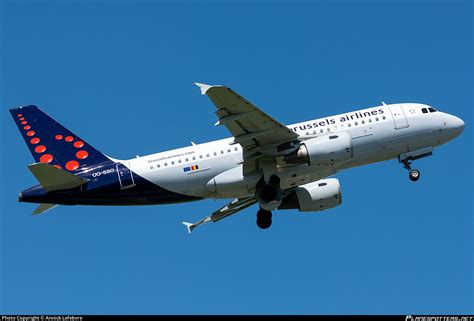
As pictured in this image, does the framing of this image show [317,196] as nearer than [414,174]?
No

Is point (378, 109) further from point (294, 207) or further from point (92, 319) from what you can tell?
point (92, 319)

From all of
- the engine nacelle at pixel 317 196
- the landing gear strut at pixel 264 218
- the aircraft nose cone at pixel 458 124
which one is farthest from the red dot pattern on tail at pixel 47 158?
the aircraft nose cone at pixel 458 124

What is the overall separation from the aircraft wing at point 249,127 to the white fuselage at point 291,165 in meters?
0.96

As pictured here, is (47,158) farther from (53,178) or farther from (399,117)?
(399,117)

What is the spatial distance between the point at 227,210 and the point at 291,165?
7.97 metres

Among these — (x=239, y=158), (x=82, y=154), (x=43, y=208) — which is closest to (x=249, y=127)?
(x=239, y=158)

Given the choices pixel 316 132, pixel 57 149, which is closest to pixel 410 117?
pixel 316 132

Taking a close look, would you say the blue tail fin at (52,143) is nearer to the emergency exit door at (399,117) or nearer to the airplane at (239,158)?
the airplane at (239,158)

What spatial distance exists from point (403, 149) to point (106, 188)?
17.3 m

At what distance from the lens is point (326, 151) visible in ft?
162

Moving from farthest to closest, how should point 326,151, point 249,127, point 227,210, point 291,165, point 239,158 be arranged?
point 227,210 → point 239,158 → point 291,165 → point 326,151 → point 249,127

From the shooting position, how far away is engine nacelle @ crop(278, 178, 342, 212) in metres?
54.8

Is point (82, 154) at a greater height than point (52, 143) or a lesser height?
lesser

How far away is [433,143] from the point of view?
53.2 m
